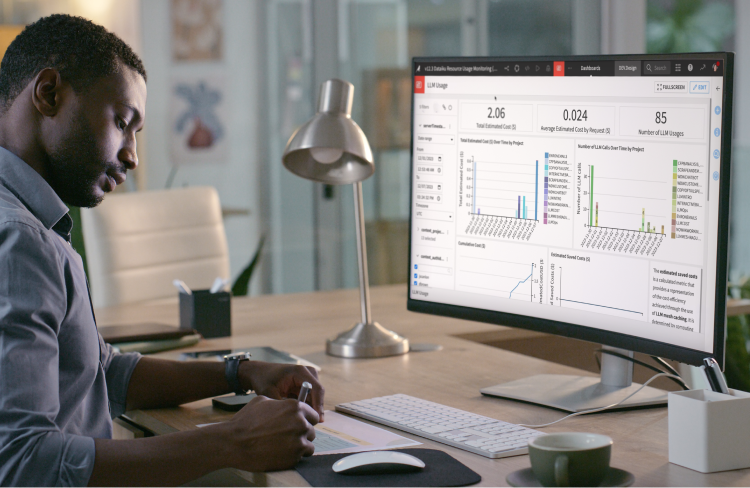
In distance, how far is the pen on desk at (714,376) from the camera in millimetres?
943

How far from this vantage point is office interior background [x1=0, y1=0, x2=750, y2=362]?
3.89m

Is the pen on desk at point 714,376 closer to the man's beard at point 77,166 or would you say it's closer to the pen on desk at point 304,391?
the pen on desk at point 304,391

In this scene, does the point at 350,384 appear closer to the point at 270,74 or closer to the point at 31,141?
the point at 31,141

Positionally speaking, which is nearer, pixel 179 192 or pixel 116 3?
pixel 179 192

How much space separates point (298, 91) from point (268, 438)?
11.0 ft

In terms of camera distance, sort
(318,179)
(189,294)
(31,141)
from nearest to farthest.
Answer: (31,141), (318,179), (189,294)

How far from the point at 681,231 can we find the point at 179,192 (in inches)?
74.3

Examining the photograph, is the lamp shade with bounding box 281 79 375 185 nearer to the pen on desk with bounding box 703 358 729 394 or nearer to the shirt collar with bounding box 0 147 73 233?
the shirt collar with bounding box 0 147 73 233

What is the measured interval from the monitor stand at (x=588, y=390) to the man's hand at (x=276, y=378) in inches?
10.9

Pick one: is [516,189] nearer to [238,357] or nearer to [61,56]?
A: [238,357]

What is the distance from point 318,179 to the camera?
5.33ft

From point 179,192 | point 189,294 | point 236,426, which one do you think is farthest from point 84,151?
point 179,192

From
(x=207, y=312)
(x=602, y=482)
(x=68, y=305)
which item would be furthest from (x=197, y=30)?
(x=602, y=482)

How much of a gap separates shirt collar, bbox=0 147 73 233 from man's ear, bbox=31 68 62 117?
0.07 meters
